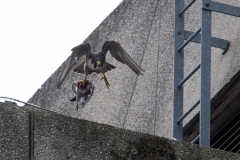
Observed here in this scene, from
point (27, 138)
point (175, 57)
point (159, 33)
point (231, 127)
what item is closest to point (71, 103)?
point (159, 33)

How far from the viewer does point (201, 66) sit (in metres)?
6.54

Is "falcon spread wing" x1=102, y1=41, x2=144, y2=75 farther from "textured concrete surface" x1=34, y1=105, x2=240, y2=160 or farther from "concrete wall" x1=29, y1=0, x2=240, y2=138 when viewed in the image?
"textured concrete surface" x1=34, y1=105, x2=240, y2=160

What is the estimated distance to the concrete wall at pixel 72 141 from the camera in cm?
540

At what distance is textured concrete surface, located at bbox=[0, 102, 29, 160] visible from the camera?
5352 millimetres

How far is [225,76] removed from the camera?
7.74 metres

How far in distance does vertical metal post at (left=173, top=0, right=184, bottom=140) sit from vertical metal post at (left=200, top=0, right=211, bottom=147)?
1.00 ft

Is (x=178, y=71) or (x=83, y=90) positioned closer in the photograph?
(x=178, y=71)

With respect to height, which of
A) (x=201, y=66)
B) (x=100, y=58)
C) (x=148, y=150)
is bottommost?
(x=148, y=150)

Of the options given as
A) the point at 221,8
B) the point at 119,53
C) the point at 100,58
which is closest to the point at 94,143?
the point at 221,8

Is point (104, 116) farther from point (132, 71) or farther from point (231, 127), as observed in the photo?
point (231, 127)

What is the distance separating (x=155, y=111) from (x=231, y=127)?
1.00 m

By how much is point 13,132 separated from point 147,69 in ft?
11.8

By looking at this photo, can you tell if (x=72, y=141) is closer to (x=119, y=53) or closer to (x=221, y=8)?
(x=221, y=8)

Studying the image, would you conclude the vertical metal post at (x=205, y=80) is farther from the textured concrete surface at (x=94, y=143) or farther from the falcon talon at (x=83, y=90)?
the falcon talon at (x=83, y=90)
